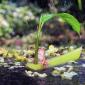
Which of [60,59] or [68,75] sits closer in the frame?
[68,75]

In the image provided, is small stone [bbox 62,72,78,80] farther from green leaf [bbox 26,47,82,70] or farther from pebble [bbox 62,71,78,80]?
green leaf [bbox 26,47,82,70]

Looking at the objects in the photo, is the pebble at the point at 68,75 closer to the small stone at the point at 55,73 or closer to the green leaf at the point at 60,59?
the small stone at the point at 55,73

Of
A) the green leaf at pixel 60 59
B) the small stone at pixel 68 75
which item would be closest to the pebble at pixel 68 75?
the small stone at pixel 68 75

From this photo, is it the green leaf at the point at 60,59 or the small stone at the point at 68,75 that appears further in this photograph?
the green leaf at the point at 60,59

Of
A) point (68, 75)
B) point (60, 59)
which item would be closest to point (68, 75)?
point (68, 75)

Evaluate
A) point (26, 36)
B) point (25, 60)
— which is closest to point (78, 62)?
point (25, 60)

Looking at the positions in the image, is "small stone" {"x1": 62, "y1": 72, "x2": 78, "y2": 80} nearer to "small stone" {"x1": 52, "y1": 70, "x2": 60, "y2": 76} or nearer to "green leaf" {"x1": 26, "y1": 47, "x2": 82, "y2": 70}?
"small stone" {"x1": 52, "y1": 70, "x2": 60, "y2": 76}

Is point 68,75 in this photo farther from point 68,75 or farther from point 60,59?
point 60,59

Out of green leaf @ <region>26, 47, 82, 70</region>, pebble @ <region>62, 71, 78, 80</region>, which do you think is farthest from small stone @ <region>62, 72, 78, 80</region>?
green leaf @ <region>26, 47, 82, 70</region>

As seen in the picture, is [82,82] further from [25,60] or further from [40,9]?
[40,9]

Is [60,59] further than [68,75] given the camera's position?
Yes

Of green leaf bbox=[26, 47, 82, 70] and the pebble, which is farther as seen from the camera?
green leaf bbox=[26, 47, 82, 70]

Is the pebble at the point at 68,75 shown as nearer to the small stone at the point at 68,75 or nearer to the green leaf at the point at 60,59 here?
the small stone at the point at 68,75
